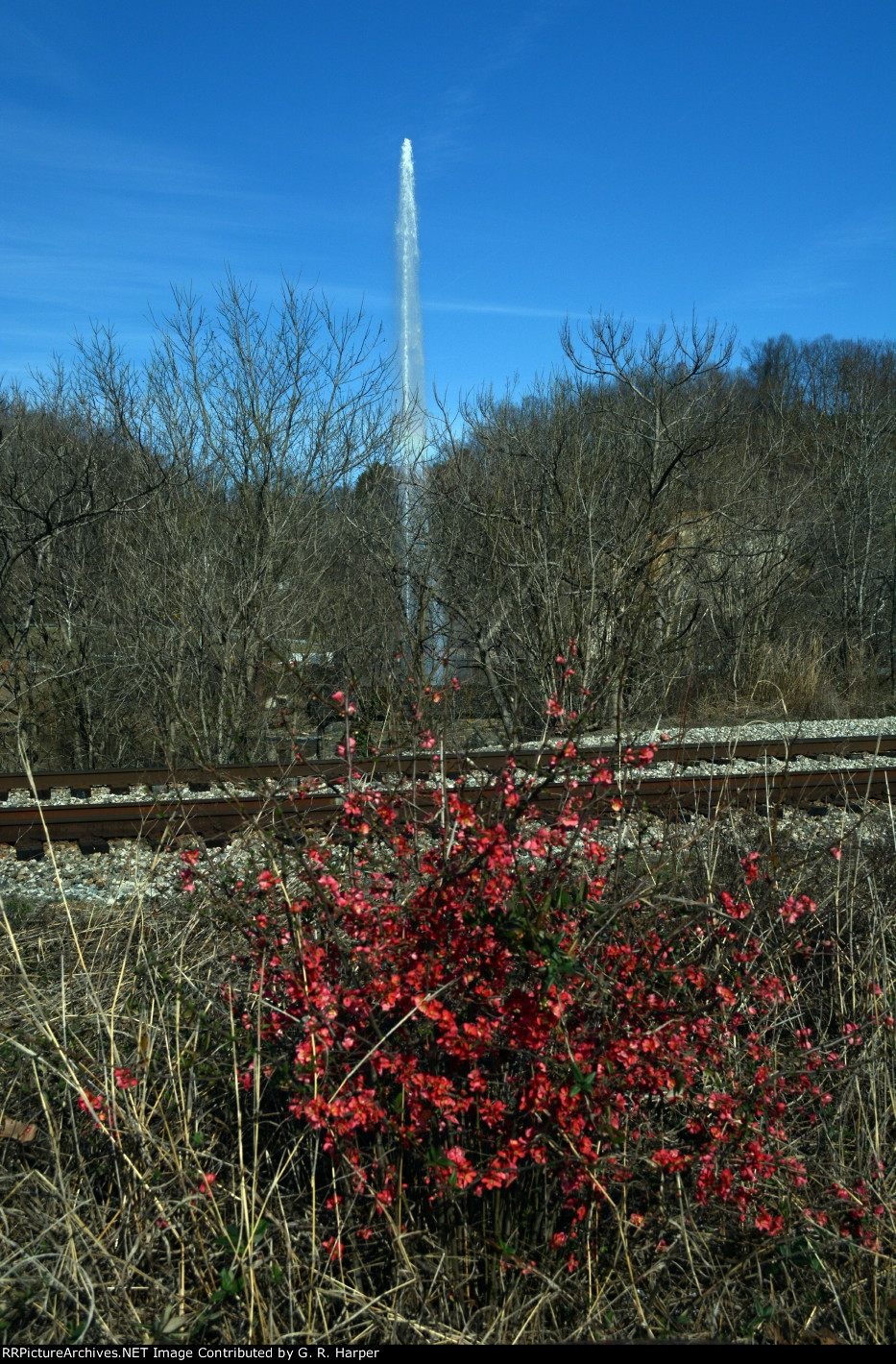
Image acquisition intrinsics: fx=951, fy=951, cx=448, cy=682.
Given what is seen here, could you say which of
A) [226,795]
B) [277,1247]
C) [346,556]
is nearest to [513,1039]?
[277,1247]

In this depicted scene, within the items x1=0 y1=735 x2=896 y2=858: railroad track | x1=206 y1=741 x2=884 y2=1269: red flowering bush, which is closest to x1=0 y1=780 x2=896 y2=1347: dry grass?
x1=206 y1=741 x2=884 y2=1269: red flowering bush

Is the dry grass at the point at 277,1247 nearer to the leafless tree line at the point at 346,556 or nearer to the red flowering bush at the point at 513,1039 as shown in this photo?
the red flowering bush at the point at 513,1039

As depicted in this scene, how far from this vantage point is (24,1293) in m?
2.41

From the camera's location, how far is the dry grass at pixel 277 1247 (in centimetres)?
242

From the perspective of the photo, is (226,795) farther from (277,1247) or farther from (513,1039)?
(513,1039)

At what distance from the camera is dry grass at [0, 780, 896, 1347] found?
2.42 metres

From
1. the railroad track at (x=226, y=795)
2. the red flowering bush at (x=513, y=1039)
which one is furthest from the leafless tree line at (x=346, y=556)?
the red flowering bush at (x=513, y=1039)

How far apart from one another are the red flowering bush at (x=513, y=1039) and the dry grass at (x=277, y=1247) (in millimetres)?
93

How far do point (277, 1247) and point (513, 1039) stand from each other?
35.2 inches

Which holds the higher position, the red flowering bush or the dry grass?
the red flowering bush

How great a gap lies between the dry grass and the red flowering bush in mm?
93

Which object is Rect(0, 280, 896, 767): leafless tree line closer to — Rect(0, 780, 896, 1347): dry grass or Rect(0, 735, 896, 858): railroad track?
Rect(0, 735, 896, 858): railroad track

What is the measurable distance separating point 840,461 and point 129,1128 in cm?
1848

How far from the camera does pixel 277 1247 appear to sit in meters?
2.64
